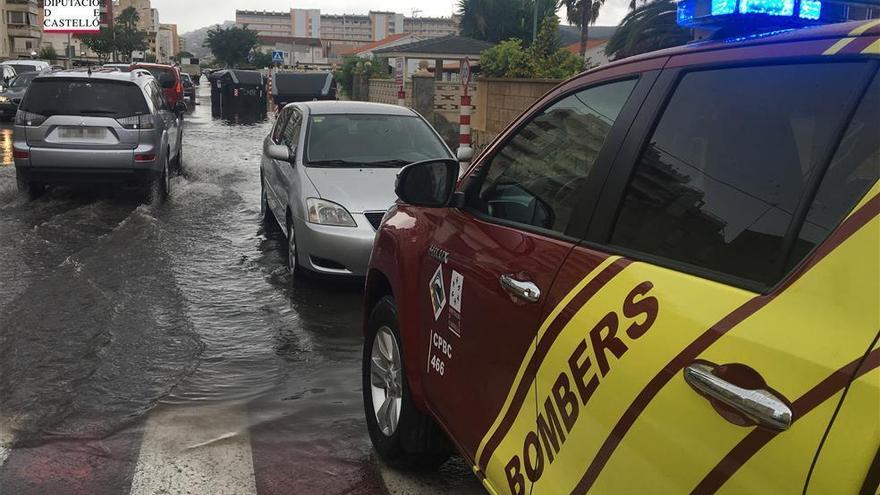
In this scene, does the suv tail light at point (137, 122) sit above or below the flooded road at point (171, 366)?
above

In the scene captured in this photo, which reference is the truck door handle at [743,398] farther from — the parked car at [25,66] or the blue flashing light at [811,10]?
the parked car at [25,66]

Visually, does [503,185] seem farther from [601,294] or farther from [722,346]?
[722,346]

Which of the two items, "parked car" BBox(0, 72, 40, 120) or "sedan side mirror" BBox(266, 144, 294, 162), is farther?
"parked car" BBox(0, 72, 40, 120)

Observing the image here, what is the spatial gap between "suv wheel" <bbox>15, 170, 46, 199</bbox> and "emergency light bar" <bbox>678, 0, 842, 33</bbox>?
33.6 ft

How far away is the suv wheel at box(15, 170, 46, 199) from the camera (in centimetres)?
1053

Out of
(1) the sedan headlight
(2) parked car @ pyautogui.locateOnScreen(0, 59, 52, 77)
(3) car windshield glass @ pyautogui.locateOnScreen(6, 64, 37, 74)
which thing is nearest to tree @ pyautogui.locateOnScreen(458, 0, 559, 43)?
(2) parked car @ pyautogui.locateOnScreen(0, 59, 52, 77)

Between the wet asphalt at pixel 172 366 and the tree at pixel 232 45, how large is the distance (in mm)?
92949

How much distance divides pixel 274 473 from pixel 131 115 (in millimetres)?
7710

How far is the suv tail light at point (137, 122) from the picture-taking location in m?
10.0

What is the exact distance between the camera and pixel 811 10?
2020 mm

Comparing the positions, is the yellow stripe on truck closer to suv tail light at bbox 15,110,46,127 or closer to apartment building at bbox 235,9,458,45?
suv tail light at bbox 15,110,46,127

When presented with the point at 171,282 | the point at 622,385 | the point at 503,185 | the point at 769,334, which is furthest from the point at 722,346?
the point at 171,282

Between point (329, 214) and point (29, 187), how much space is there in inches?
245

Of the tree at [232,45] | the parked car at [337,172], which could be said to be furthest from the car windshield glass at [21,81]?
the tree at [232,45]
